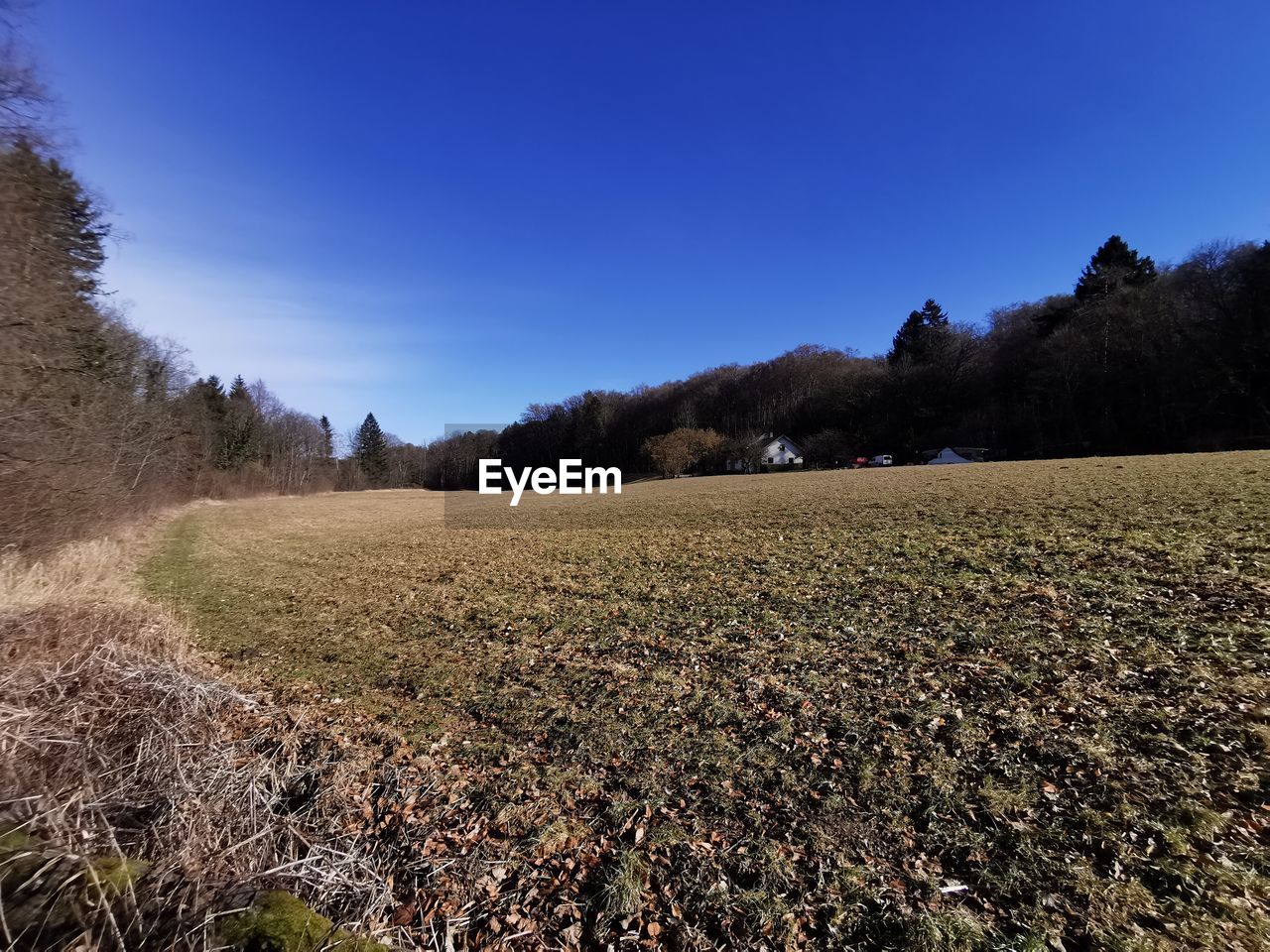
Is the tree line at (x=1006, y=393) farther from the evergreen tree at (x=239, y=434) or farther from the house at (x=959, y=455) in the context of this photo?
the evergreen tree at (x=239, y=434)

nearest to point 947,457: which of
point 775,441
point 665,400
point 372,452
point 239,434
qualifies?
point 775,441

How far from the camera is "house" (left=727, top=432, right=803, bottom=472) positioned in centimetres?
6344

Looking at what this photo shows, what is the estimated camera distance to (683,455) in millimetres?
63312

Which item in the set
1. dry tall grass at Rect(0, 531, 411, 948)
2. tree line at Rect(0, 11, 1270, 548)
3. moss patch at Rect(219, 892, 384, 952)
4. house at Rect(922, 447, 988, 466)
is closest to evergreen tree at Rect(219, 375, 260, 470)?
tree line at Rect(0, 11, 1270, 548)

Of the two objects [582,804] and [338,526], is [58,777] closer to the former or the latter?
[582,804]

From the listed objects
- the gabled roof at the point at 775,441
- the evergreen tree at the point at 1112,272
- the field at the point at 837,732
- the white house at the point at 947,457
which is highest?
the evergreen tree at the point at 1112,272

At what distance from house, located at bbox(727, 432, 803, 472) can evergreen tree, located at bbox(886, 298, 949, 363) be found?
23.3 meters

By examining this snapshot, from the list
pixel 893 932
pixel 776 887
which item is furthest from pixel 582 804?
pixel 893 932

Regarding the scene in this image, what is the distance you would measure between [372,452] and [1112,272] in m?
104

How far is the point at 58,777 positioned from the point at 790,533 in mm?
12975

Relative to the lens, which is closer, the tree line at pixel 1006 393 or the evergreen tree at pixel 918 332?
the tree line at pixel 1006 393

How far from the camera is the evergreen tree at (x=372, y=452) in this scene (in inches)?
3543

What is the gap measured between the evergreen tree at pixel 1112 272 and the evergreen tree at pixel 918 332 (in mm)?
20116

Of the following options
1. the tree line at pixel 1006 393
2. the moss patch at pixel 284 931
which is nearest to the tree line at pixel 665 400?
the tree line at pixel 1006 393
